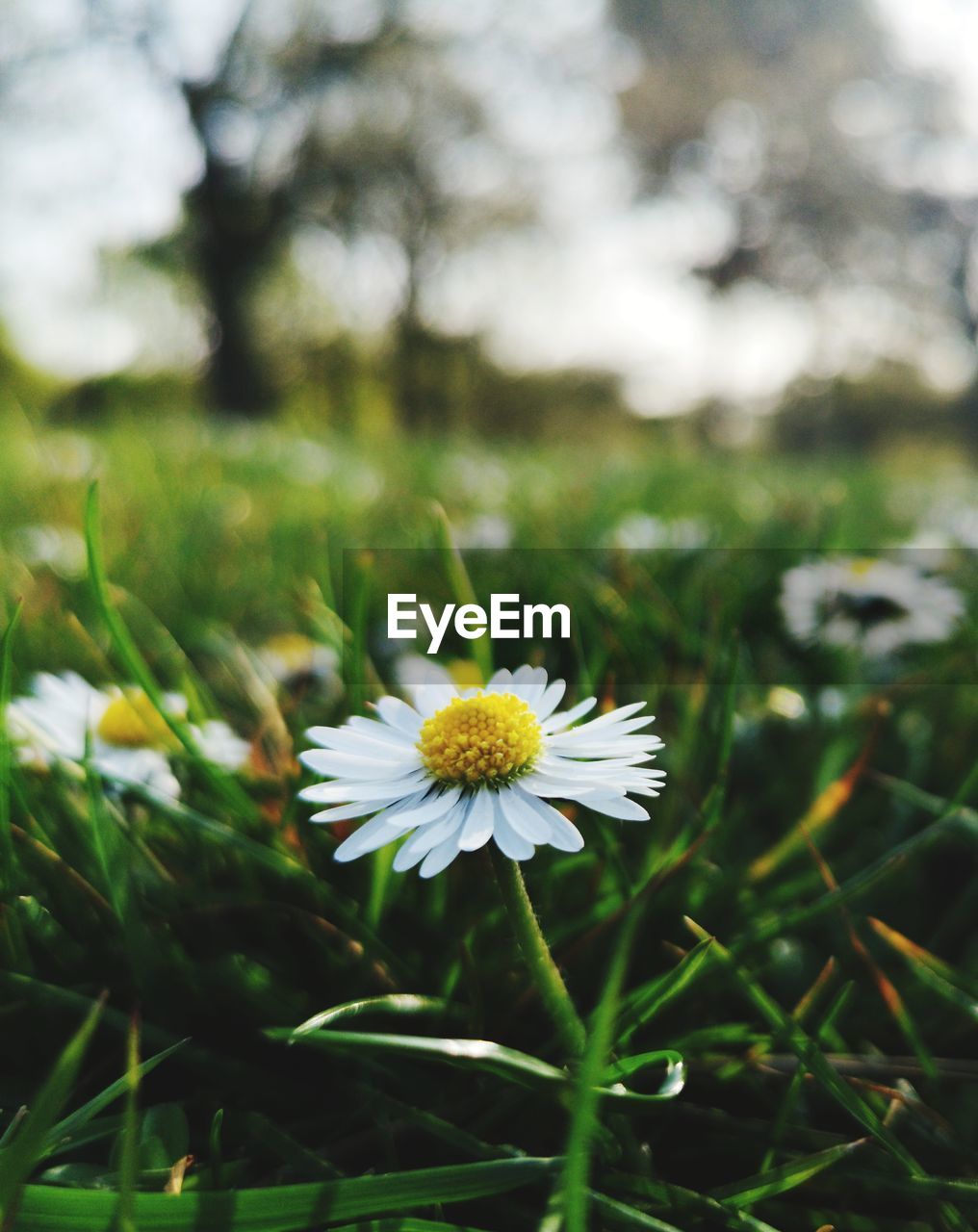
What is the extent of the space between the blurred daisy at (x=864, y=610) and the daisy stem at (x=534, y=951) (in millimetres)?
689

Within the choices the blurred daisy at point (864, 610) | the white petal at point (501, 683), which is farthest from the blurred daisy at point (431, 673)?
the blurred daisy at point (864, 610)

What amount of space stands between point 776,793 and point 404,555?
0.72m

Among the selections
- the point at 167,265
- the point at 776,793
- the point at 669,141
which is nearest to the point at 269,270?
the point at 167,265

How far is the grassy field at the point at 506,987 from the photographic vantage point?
37 centimetres

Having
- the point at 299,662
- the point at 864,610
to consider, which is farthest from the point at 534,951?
the point at 864,610

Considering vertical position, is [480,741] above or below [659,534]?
above

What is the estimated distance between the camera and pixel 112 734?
2.19ft

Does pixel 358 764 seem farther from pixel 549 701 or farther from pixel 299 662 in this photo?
pixel 299 662

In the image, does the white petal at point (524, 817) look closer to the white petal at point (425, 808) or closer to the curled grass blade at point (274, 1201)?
the white petal at point (425, 808)

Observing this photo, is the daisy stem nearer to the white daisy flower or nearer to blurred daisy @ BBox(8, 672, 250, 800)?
the white daisy flower

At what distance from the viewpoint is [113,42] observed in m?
9.29

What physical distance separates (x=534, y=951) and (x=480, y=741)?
8 cm

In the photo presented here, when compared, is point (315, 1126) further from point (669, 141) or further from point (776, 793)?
point (669, 141)

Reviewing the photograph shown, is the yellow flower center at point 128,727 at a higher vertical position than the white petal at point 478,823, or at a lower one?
lower
